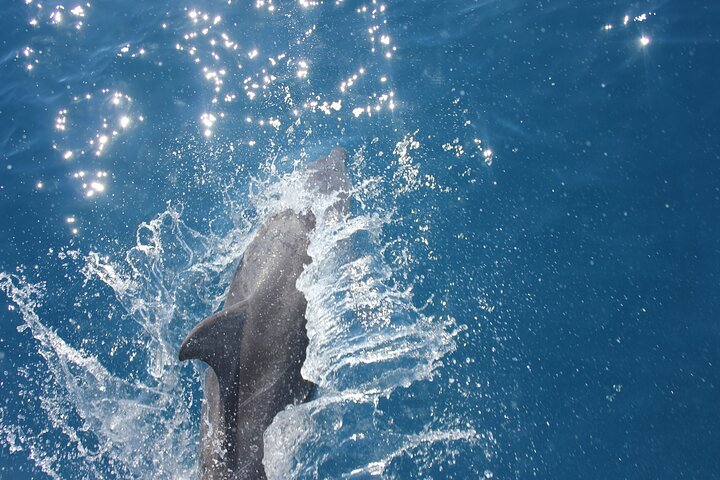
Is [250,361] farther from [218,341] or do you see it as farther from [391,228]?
[391,228]

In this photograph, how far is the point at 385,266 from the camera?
22.4 ft

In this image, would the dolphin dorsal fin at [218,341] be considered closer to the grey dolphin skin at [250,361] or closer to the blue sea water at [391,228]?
the grey dolphin skin at [250,361]

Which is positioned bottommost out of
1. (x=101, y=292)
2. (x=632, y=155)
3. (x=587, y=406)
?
(x=587, y=406)

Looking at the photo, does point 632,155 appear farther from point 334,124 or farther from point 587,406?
point 334,124

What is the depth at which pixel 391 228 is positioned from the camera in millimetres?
7125

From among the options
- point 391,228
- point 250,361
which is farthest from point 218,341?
point 391,228

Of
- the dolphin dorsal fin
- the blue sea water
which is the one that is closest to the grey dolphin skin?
the dolphin dorsal fin

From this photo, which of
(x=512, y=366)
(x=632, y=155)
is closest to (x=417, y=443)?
(x=512, y=366)

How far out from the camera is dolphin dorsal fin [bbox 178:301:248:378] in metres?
5.36

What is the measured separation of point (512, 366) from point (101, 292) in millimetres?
5748

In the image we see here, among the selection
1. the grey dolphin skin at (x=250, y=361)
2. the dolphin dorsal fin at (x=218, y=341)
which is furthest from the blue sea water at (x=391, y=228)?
the dolphin dorsal fin at (x=218, y=341)

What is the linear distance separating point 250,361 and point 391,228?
272cm

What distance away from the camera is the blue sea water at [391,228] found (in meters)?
5.80

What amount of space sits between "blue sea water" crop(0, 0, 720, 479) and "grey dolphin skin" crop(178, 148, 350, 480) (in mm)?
200
